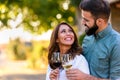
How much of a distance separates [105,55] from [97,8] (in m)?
0.39

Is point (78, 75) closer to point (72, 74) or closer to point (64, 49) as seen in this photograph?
point (72, 74)

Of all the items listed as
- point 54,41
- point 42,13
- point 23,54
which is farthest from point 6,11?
point 23,54

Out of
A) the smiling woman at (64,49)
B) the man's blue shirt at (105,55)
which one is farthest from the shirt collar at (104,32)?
the smiling woman at (64,49)

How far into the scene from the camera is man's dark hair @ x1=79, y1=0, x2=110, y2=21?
12.4ft

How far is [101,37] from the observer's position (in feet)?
12.7

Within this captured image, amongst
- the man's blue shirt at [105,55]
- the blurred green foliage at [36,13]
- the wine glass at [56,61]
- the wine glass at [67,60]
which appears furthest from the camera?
the blurred green foliage at [36,13]

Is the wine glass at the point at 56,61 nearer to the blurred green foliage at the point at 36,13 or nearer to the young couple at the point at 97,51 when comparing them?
the young couple at the point at 97,51

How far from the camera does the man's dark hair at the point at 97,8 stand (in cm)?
378

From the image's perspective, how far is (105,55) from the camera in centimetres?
376

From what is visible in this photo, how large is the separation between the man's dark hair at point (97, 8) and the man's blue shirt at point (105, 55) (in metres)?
0.13

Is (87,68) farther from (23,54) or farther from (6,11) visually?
(23,54)

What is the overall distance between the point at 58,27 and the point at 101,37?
0.49 metres

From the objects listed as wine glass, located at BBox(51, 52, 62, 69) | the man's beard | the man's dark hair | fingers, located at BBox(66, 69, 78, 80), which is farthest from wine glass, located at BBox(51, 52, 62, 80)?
the man's dark hair

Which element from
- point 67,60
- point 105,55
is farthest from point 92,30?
point 67,60
